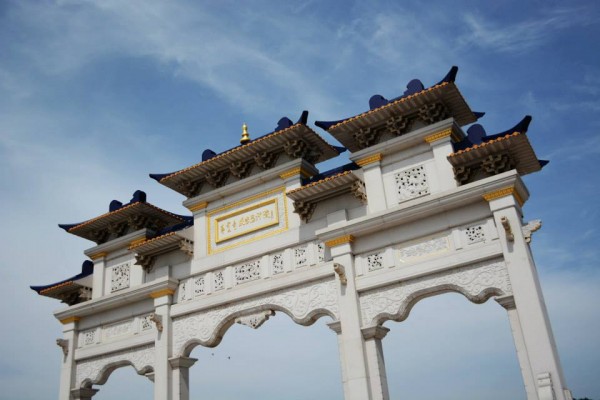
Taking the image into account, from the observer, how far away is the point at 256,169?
15.1 meters

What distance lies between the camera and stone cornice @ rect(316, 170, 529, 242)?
1138 cm

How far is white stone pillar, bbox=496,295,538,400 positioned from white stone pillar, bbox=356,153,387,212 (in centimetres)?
318

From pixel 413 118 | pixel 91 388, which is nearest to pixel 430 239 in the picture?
pixel 413 118

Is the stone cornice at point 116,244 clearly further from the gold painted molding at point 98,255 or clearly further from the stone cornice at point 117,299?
Result: the stone cornice at point 117,299

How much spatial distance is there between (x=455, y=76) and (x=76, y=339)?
1220 cm

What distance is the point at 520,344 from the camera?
1049 centimetres

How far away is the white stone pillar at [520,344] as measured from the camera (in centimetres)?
1023

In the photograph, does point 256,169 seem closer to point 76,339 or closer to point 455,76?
point 455,76

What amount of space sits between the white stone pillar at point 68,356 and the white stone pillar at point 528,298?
11.8 metres

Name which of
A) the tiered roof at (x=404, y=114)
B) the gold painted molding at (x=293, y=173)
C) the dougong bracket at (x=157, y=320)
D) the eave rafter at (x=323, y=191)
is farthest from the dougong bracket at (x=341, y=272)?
the dougong bracket at (x=157, y=320)

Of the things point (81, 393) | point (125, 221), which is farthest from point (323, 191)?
point (81, 393)

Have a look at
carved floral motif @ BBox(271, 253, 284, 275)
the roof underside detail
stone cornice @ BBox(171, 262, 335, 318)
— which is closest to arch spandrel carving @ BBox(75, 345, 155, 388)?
stone cornice @ BBox(171, 262, 335, 318)

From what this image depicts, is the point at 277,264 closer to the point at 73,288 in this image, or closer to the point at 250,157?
the point at 250,157

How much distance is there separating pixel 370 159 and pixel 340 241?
6.44 feet
